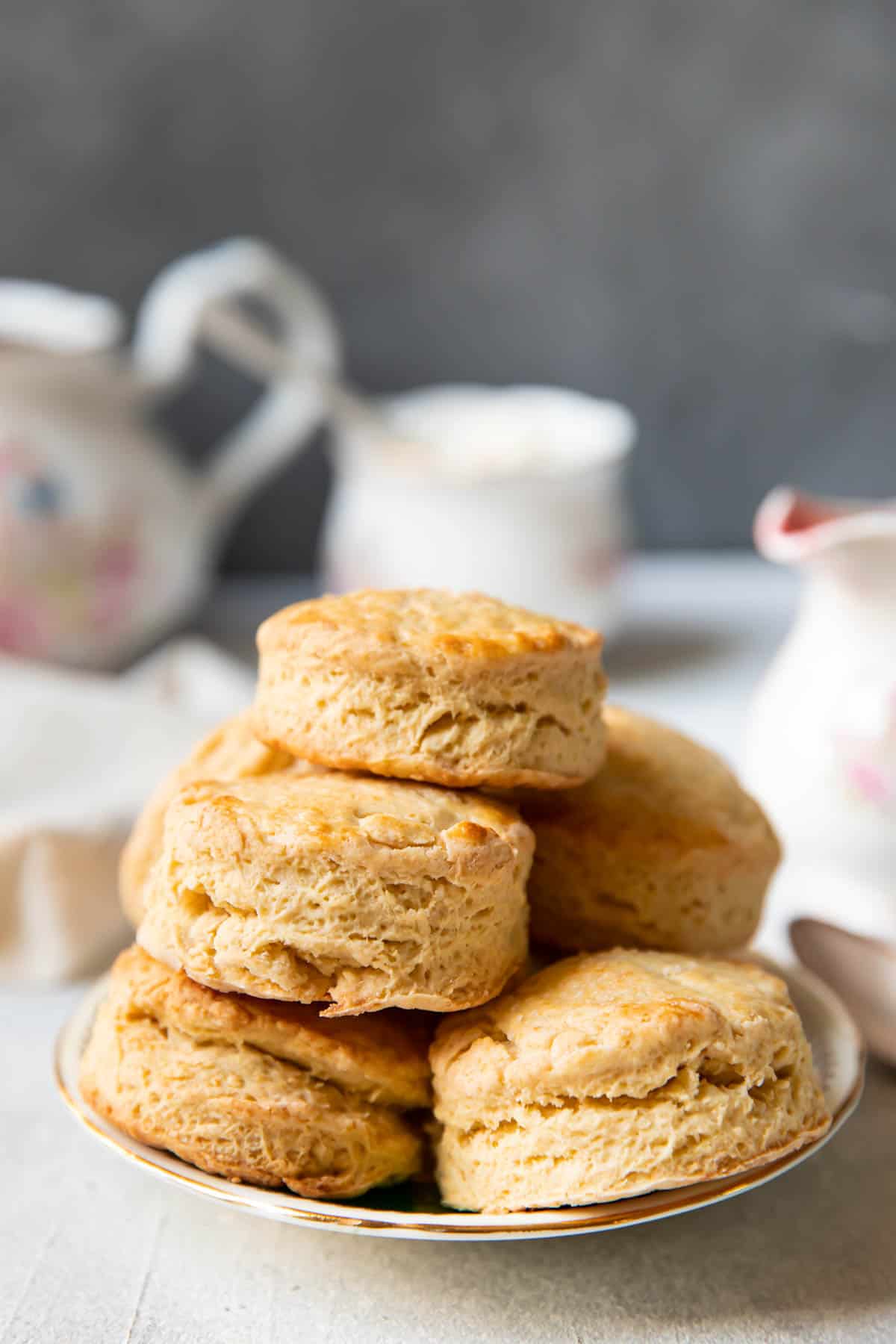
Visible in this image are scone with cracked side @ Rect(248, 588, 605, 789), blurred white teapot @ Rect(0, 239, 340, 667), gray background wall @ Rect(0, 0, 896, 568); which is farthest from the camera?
gray background wall @ Rect(0, 0, 896, 568)

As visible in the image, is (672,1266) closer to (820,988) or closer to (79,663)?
(820,988)

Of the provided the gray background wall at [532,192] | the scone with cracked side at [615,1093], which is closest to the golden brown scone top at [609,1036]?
the scone with cracked side at [615,1093]

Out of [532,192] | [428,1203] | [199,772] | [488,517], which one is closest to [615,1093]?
[428,1203]

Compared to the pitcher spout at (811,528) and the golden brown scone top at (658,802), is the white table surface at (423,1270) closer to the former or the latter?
the golden brown scone top at (658,802)

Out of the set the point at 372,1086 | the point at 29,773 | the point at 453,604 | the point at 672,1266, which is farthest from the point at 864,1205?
the point at 29,773

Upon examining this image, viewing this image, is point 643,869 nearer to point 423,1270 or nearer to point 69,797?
point 423,1270

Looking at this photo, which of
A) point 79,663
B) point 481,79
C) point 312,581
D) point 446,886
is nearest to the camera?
point 446,886

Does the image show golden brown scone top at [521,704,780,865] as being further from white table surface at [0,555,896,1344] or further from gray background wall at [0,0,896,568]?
gray background wall at [0,0,896,568]

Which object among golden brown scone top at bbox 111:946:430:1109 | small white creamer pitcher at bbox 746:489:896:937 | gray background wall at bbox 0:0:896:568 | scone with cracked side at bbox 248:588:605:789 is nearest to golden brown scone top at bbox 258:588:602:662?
scone with cracked side at bbox 248:588:605:789
